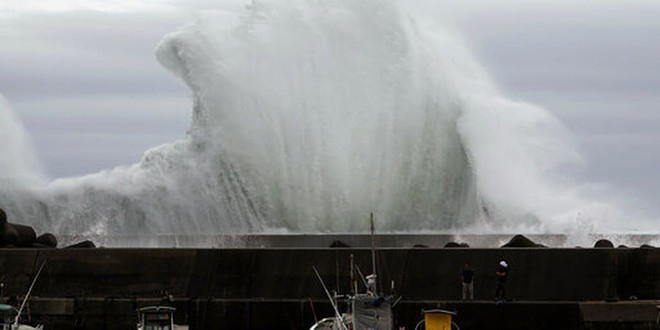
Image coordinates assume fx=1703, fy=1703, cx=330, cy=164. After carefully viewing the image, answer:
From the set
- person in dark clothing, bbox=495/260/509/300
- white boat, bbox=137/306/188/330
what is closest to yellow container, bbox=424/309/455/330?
person in dark clothing, bbox=495/260/509/300

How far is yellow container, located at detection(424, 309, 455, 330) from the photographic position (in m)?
22.6

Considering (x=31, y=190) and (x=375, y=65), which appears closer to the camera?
(x=31, y=190)

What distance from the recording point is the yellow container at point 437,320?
74.2 ft

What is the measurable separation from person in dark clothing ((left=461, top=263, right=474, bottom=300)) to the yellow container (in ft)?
5.85

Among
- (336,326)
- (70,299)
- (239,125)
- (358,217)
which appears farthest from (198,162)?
(336,326)

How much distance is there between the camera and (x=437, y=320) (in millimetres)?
22688

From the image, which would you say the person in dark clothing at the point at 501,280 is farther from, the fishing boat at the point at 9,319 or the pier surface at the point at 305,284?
the fishing boat at the point at 9,319

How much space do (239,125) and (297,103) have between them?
5.71 ft

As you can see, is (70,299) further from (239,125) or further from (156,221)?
(239,125)

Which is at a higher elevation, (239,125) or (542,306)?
(239,125)

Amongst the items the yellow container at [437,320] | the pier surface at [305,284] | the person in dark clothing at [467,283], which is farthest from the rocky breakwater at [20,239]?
the yellow container at [437,320]

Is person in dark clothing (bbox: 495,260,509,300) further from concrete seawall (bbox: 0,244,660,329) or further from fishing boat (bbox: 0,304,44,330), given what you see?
fishing boat (bbox: 0,304,44,330)

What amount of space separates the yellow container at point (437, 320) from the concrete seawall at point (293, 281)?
1.48 m

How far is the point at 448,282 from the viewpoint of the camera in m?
25.2
